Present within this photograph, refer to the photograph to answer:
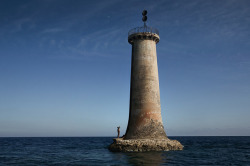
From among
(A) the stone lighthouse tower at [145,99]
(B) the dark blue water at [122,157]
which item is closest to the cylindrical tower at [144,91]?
(A) the stone lighthouse tower at [145,99]

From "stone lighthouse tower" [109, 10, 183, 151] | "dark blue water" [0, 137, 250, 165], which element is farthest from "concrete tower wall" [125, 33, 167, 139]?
"dark blue water" [0, 137, 250, 165]

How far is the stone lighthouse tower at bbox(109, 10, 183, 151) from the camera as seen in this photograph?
87.8 feet

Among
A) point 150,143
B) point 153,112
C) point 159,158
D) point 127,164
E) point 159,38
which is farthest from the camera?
point 159,38

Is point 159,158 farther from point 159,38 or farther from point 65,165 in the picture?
point 159,38

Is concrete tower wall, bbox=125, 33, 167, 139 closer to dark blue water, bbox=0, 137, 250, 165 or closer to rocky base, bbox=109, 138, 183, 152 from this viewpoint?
rocky base, bbox=109, 138, 183, 152

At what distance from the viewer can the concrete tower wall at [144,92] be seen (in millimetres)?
27375

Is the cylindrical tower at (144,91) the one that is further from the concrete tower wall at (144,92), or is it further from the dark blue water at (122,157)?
the dark blue water at (122,157)

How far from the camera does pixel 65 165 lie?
19.5m

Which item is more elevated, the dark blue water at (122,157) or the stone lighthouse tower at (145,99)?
the stone lighthouse tower at (145,99)

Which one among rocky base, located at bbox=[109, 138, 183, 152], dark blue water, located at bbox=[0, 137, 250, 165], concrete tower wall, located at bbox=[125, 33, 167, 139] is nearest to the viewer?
dark blue water, located at bbox=[0, 137, 250, 165]

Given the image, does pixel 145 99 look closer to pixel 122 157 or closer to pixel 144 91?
pixel 144 91

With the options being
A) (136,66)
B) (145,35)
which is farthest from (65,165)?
(145,35)

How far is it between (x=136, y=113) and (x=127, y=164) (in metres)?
9.96

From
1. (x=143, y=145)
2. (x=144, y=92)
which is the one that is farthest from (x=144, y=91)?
(x=143, y=145)
